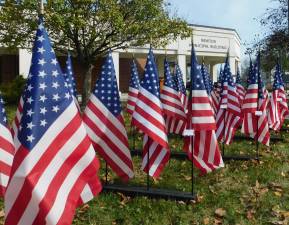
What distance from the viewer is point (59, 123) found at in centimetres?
468

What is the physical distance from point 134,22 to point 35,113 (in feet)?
57.8

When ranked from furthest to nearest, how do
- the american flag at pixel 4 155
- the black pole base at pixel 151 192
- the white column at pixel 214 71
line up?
the white column at pixel 214 71, the black pole base at pixel 151 192, the american flag at pixel 4 155

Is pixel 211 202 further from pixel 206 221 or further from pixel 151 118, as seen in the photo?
pixel 151 118

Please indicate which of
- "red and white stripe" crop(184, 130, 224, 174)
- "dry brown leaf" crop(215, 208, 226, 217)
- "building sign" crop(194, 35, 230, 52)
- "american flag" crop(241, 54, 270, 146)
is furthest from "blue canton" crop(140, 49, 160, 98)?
"building sign" crop(194, 35, 230, 52)

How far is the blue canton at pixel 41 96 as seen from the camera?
14.9 ft

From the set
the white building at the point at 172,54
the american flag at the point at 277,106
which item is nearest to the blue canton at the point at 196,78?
the american flag at the point at 277,106

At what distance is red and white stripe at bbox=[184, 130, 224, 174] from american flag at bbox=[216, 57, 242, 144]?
3.16 metres

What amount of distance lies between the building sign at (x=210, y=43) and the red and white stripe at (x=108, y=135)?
39935mm

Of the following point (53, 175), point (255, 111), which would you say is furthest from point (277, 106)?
point (53, 175)

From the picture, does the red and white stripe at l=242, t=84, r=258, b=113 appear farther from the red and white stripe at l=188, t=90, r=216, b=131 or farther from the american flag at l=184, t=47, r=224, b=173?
the red and white stripe at l=188, t=90, r=216, b=131

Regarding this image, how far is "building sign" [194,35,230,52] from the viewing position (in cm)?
4703

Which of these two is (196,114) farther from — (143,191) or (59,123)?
(59,123)

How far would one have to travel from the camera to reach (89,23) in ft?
68.8

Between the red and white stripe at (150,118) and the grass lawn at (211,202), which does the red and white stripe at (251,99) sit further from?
the red and white stripe at (150,118)
